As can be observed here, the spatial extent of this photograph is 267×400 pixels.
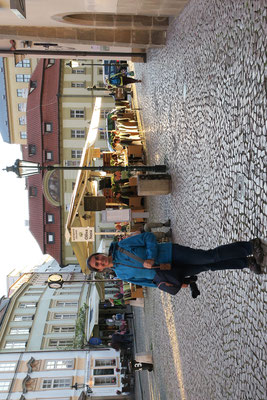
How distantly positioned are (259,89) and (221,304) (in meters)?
3.50

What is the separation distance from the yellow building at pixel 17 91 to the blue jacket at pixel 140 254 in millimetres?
29700

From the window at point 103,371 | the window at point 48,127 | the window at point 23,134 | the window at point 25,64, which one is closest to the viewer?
the window at point 48,127

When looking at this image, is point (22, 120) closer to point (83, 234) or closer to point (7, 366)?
point (7, 366)

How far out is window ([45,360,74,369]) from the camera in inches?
1216

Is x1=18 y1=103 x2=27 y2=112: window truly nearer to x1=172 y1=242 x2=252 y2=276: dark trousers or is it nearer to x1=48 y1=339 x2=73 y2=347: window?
x1=48 y1=339 x2=73 y2=347: window

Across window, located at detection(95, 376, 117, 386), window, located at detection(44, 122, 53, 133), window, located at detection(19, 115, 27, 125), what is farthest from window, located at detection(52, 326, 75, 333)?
window, located at detection(19, 115, 27, 125)

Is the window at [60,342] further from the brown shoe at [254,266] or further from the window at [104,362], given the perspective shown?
the brown shoe at [254,266]

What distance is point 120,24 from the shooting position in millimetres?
11398

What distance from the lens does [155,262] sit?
19.4 feet

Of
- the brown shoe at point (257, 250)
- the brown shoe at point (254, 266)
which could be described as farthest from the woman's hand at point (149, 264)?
the brown shoe at point (257, 250)

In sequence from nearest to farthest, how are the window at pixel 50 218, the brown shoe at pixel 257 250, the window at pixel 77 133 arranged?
the brown shoe at pixel 257 250 < the window at pixel 50 218 < the window at pixel 77 133

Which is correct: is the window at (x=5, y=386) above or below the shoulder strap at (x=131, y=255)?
below

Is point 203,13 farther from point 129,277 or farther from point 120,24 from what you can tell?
point 129,277

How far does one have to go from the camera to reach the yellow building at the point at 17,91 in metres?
32.5
